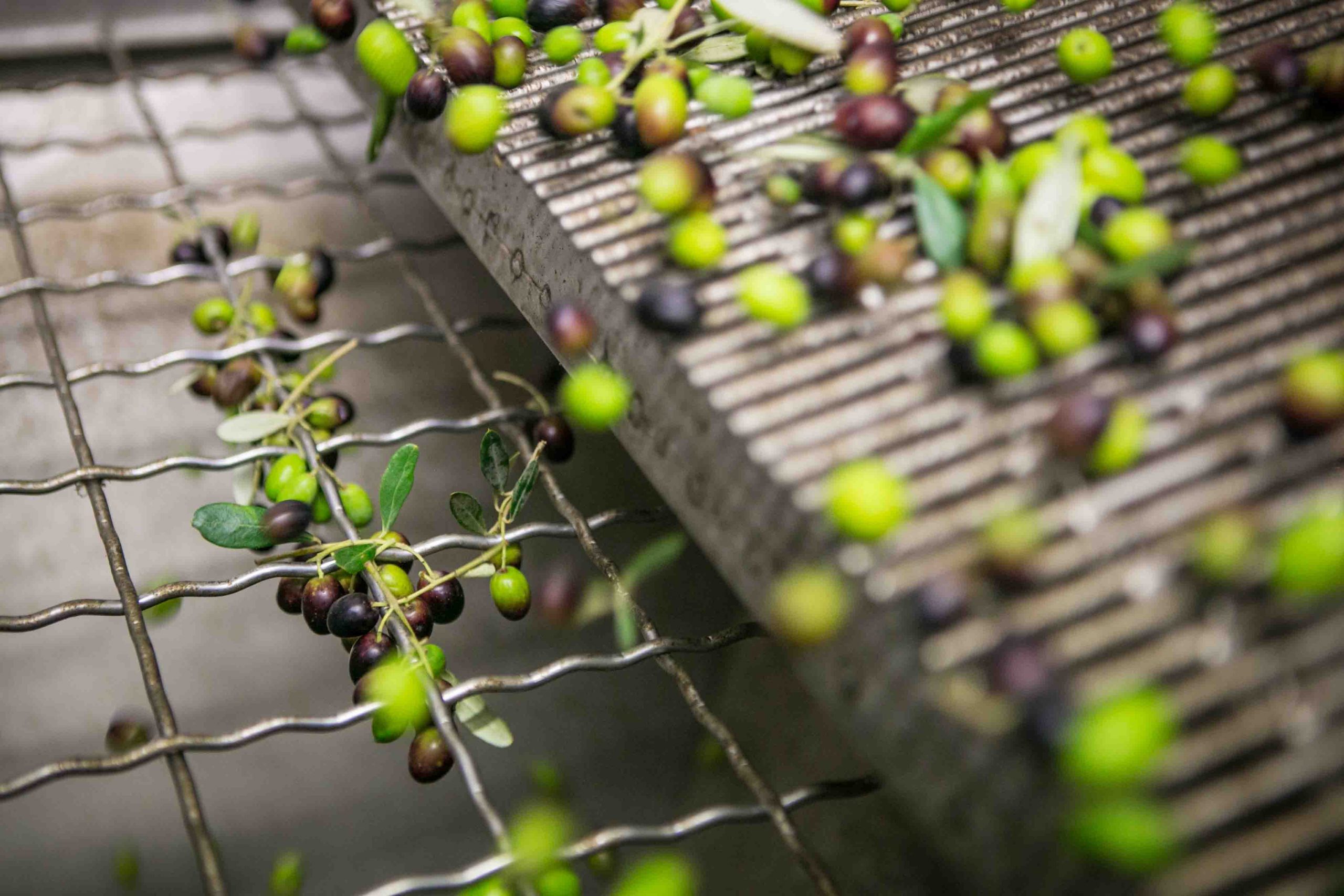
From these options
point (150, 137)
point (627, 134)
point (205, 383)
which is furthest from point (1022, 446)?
point (150, 137)

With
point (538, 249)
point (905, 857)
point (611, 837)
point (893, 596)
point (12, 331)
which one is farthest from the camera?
point (12, 331)

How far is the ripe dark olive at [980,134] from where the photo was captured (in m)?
0.69

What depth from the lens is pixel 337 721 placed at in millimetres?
689

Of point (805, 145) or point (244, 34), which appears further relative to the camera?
point (244, 34)

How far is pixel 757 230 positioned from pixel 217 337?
33.9 inches

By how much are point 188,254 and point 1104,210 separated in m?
0.89

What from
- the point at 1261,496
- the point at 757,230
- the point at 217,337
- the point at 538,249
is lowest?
the point at 1261,496

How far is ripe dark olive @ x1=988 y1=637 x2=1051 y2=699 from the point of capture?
1.63 ft

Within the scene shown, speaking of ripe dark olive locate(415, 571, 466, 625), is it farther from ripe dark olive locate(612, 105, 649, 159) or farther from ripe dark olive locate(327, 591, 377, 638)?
ripe dark olive locate(612, 105, 649, 159)

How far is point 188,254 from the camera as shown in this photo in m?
1.07

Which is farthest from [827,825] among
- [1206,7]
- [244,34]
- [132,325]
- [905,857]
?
[244,34]

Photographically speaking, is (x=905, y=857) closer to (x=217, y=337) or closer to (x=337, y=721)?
(x=337, y=721)

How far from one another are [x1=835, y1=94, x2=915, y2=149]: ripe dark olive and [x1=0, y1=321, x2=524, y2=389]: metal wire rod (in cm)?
46

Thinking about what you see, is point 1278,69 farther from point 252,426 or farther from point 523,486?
point 252,426
